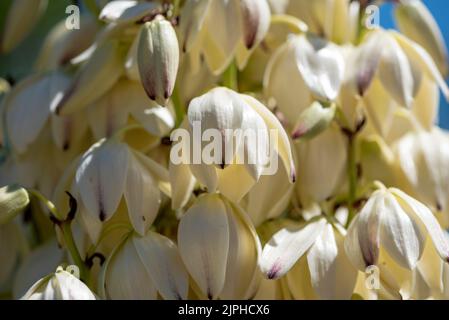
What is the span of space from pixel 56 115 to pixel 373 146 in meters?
0.26

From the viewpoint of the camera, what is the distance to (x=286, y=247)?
2.39 feet

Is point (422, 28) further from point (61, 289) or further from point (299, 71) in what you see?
point (61, 289)

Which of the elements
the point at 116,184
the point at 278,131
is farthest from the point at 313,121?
the point at 116,184

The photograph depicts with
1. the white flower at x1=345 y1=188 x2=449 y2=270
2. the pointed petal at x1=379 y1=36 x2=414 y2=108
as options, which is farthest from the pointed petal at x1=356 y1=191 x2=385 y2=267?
the pointed petal at x1=379 y1=36 x2=414 y2=108

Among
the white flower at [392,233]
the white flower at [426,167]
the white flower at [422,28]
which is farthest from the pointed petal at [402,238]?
the white flower at [422,28]

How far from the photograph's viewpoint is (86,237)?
781mm

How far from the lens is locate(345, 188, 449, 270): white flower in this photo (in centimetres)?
70

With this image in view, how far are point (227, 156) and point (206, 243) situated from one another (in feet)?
0.21

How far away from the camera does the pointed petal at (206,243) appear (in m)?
0.70

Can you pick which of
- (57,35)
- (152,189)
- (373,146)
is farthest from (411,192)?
(57,35)

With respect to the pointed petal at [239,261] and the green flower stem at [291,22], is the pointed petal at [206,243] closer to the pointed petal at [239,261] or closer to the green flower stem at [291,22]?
the pointed petal at [239,261]

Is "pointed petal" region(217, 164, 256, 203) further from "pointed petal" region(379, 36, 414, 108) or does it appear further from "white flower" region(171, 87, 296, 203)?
"pointed petal" region(379, 36, 414, 108)

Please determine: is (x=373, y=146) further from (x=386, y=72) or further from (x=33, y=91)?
(x=33, y=91)

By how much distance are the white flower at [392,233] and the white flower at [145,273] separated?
0.40ft
